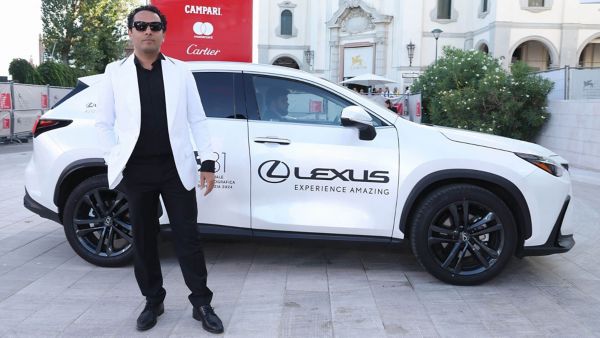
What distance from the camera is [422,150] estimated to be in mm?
4336

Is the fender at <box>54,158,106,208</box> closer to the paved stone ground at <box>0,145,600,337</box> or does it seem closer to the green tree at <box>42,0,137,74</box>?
the paved stone ground at <box>0,145,600,337</box>

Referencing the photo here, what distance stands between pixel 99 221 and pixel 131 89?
1.77 m

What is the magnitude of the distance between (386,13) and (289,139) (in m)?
39.6

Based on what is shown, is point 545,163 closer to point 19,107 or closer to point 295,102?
point 295,102

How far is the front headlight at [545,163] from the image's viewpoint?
14.2ft

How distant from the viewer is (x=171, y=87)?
10.6 feet

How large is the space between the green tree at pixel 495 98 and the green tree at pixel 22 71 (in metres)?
19.1

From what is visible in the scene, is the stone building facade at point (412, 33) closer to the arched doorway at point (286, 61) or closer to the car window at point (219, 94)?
the arched doorway at point (286, 61)

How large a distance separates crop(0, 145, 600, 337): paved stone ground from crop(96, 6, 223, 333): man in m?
0.45

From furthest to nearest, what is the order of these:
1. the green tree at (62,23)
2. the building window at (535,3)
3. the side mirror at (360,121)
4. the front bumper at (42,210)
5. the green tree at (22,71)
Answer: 1. the green tree at (62,23)
2. the building window at (535,3)
3. the green tree at (22,71)
4. the front bumper at (42,210)
5. the side mirror at (360,121)

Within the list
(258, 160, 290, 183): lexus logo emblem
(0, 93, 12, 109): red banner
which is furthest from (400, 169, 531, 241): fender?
(0, 93, 12, 109): red banner

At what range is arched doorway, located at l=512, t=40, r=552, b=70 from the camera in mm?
36750

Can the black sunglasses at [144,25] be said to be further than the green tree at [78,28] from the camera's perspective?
No

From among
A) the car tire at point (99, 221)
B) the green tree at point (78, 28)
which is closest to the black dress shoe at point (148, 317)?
the car tire at point (99, 221)
